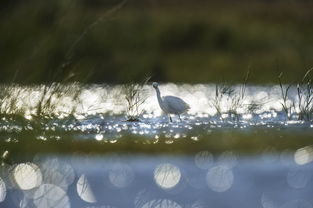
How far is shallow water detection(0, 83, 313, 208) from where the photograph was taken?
6.47 metres

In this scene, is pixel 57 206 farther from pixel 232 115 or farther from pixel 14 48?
pixel 14 48

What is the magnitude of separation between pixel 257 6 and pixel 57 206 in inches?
627

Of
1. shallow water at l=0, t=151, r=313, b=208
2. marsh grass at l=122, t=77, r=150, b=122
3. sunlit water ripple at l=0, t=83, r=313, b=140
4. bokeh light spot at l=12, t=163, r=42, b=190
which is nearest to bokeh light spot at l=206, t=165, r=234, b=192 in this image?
shallow water at l=0, t=151, r=313, b=208

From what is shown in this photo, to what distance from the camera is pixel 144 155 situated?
25.6 ft

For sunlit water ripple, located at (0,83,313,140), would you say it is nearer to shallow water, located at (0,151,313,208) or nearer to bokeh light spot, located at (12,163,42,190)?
shallow water, located at (0,151,313,208)

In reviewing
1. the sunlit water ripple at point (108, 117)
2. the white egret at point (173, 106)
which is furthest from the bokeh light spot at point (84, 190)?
the white egret at point (173, 106)

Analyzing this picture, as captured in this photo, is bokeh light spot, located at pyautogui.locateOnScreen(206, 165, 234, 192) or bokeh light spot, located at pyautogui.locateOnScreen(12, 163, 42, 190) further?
bokeh light spot, located at pyautogui.locateOnScreen(206, 165, 234, 192)

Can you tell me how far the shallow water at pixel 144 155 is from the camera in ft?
21.2

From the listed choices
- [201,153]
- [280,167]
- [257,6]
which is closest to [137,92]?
[201,153]

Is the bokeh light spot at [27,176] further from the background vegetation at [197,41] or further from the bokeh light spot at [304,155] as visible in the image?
the background vegetation at [197,41]

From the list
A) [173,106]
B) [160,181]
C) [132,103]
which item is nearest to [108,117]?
[132,103]

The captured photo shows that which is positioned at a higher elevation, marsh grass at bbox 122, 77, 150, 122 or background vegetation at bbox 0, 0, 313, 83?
background vegetation at bbox 0, 0, 313, 83

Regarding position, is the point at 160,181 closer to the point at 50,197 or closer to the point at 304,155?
the point at 50,197

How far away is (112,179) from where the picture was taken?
696 centimetres
